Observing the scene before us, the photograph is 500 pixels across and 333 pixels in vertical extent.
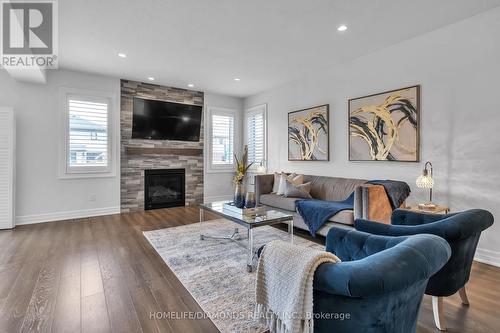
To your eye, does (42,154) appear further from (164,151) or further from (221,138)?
(221,138)

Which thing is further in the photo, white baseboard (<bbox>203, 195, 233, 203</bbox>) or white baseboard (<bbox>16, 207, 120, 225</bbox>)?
white baseboard (<bbox>203, 195, 233, 203</bbox>)

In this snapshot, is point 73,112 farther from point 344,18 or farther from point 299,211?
point 344,18

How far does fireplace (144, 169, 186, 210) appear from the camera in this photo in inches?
218

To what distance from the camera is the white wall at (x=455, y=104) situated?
2.76 meters

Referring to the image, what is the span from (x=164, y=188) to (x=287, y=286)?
5.10 m

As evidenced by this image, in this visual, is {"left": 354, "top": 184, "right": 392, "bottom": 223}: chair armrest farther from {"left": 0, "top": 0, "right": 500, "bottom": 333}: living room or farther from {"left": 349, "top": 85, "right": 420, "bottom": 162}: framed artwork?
{"left": 349, "top": 85, "right": 420, "bottom": 162}: framed artwork

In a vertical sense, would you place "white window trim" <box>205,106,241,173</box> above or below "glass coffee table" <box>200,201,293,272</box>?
above

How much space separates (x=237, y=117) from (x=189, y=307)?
530 centimetres

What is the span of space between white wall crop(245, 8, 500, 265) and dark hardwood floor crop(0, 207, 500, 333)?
0.86m

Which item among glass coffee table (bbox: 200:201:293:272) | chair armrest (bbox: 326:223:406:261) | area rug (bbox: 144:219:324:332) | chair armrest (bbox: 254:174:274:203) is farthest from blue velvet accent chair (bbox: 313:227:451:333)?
chair armrest (bbox: 254:174:274:203)

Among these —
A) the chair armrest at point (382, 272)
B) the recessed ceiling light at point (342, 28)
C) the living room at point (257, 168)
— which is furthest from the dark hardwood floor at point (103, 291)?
the recessed ceiling light at point (342, 28)

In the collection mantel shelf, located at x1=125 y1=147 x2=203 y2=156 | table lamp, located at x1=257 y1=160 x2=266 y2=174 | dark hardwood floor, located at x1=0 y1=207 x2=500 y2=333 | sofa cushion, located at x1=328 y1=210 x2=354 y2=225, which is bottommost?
dark hardwood floor, located at x1=0 y1=207 x2=500 y2=333

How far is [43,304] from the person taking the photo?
2.00 m

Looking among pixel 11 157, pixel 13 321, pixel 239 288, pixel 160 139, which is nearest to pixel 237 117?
pixel 160 139
